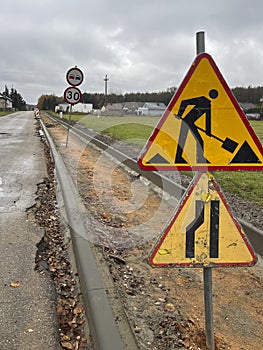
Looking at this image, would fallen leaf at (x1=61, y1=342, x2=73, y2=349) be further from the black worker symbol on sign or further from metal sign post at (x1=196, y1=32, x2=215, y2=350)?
the black worker symbol on sign

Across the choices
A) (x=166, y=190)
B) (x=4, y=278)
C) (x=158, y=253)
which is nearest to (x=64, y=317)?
(x=4, y=278)

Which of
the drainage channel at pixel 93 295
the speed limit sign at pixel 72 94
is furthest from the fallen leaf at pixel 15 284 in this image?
the speed limit sign at pixel 72 94

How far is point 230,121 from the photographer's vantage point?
195 cm

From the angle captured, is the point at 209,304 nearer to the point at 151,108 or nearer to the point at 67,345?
the point at 67,345

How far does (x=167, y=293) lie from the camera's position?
2986mm

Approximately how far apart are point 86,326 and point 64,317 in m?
0.25

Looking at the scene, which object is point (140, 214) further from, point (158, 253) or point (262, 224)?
point (158, 253)

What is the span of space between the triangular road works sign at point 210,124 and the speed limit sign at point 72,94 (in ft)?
37.0

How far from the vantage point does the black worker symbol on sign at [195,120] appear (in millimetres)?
1955

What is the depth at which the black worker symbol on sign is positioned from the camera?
1.96 meters

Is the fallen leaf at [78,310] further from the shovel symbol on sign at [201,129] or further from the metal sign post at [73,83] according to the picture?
the metal sign post at [73,83]

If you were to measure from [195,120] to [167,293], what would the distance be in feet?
5.75

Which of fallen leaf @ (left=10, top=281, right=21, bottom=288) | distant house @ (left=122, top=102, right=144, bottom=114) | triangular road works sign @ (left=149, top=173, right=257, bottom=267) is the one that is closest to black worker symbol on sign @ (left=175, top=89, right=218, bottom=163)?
triangular road works sign @ (left=149, top=173, right=257, bottom=267)

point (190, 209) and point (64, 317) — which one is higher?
point (190, 209)
